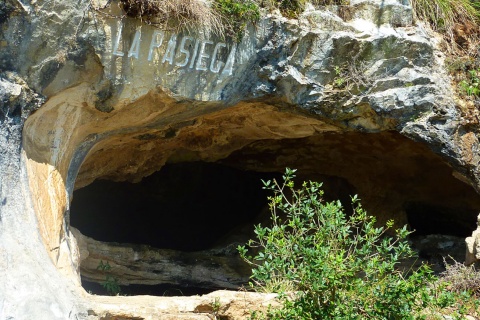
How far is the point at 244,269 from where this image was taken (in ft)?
21.3

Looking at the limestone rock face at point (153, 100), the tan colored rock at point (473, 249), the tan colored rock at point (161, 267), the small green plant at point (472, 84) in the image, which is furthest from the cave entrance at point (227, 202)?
the tan colored rock at point (473, 249)

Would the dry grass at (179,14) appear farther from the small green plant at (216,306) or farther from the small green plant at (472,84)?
the small green plant at (472,84)

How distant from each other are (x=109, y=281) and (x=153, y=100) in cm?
181

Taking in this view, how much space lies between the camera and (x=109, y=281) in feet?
19.7

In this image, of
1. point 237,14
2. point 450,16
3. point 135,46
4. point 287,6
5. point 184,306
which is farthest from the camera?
point 450,16

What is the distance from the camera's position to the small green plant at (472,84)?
5285 millimetres

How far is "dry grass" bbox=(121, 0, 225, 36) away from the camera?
4449mm

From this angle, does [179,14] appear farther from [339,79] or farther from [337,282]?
[337,282]

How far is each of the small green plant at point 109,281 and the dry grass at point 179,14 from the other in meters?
2.21

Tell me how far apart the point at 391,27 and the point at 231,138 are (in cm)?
176

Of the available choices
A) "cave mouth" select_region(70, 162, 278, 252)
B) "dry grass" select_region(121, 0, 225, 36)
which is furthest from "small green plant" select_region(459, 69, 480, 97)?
"cave mouth" select_region(70, 162, 278, 252)

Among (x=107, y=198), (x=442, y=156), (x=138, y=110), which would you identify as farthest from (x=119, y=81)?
(x=107, y=198)

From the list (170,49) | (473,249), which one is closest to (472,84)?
(473,249)

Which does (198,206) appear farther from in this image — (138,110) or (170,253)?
(138,110)
